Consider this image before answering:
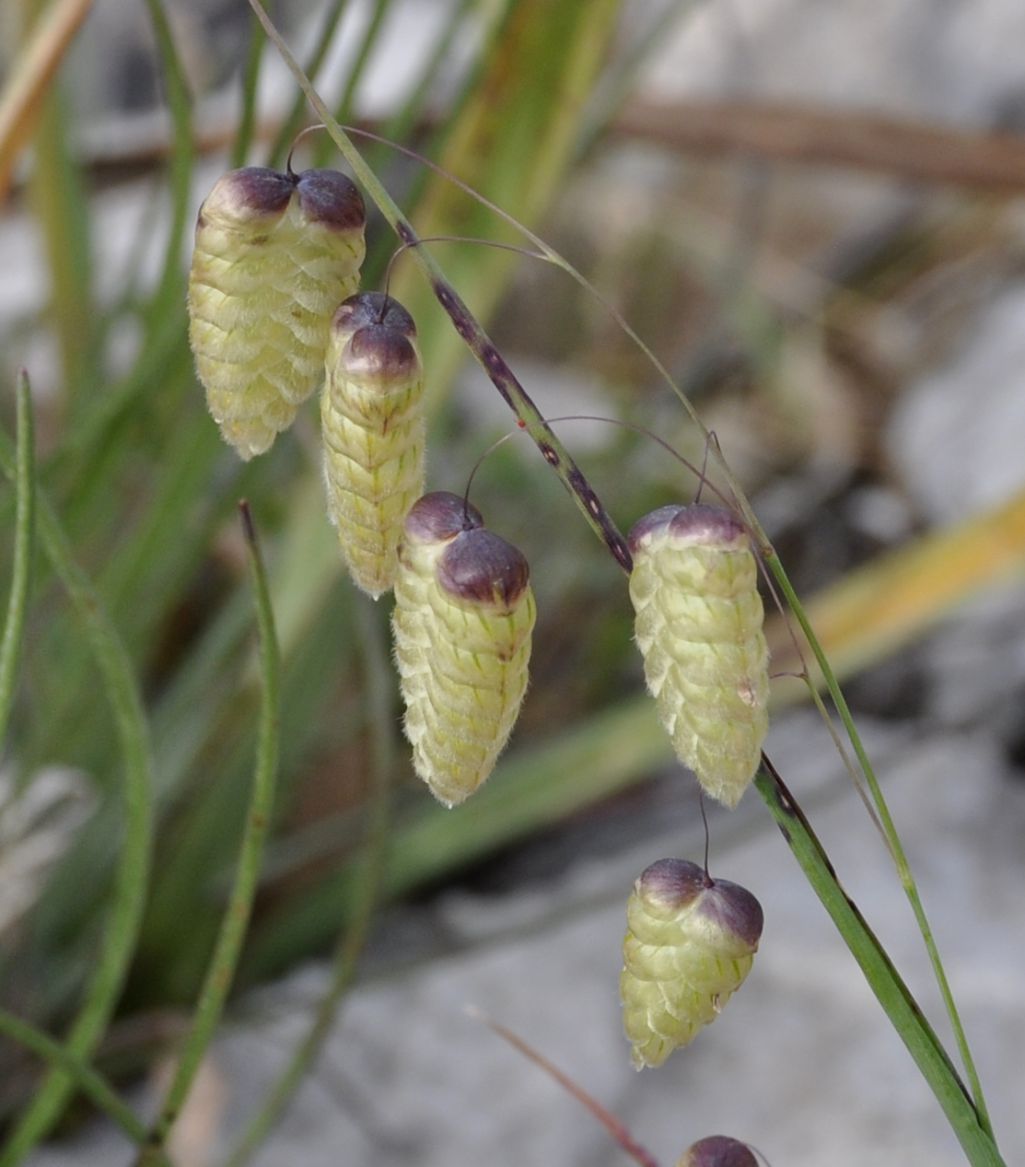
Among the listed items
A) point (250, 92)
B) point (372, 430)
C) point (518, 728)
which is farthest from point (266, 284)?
point (518, 728)

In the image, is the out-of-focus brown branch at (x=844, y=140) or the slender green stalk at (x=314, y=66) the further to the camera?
the out-of-focus brown branch at (x=844, y=140)

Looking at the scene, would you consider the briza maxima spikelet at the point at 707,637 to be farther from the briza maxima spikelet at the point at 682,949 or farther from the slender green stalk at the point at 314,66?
the slender green stalk at the point at 314,66

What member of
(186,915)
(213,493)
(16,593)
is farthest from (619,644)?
→ (16,593)

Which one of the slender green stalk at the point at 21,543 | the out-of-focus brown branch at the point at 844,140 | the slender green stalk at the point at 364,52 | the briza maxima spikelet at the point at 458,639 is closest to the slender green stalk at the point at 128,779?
the slender green stalk at the point at 21,543

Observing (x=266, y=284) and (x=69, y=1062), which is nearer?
(x=266, y=284)

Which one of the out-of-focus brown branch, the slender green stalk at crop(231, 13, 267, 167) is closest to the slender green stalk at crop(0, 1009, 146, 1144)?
the slender green stalk at crop(231, 13, 267, 167)

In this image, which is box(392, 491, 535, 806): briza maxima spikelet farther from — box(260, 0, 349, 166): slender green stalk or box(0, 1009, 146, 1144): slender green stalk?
box(260, 0, 349, 166): slender green stalk

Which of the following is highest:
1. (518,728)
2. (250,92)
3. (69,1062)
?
(250,92)

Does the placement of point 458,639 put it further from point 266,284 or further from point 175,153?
point 175,153
